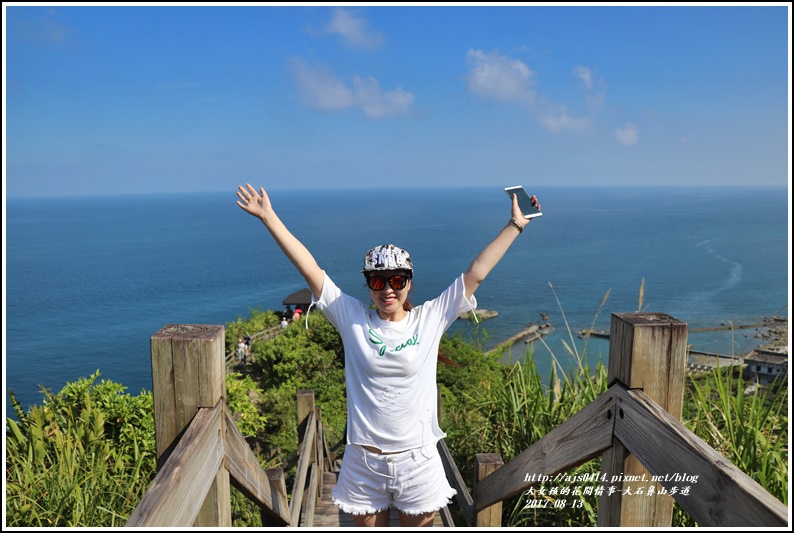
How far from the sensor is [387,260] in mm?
2244

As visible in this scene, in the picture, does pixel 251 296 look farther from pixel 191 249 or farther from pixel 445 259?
pixel 191 249

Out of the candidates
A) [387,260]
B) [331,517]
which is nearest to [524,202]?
[387,260]

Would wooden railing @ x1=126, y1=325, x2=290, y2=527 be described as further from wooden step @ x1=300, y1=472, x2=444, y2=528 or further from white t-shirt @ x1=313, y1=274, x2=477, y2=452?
wooden step @ x1=300, y1=472, x2=444, y2=528

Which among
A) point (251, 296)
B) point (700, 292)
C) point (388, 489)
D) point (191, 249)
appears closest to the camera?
point (388, 489)

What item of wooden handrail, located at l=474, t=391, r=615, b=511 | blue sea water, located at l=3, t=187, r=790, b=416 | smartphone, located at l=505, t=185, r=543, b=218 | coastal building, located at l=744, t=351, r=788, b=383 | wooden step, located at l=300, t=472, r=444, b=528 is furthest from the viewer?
blue sea water, located at l=3, t=187, r=790, b=416

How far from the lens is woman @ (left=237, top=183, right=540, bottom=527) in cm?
219

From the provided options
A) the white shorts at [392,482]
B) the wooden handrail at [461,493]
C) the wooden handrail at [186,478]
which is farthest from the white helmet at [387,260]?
the wooden handrail at [461,493]

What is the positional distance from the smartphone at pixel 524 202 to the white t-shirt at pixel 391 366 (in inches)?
15.1

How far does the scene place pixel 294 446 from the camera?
934 centimetres

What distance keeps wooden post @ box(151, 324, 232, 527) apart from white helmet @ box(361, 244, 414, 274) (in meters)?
0.72

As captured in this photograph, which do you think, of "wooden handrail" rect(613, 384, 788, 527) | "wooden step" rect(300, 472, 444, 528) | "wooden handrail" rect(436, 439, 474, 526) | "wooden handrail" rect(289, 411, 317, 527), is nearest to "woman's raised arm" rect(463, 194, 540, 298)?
"wooden handrail" rect(613, 384, 788, 527)

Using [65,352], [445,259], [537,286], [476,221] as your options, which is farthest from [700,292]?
[476,221]

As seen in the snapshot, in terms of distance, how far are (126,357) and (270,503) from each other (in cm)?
4535

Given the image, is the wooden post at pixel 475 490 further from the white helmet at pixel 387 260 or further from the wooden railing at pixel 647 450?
the white helmet at pixel 387 260
